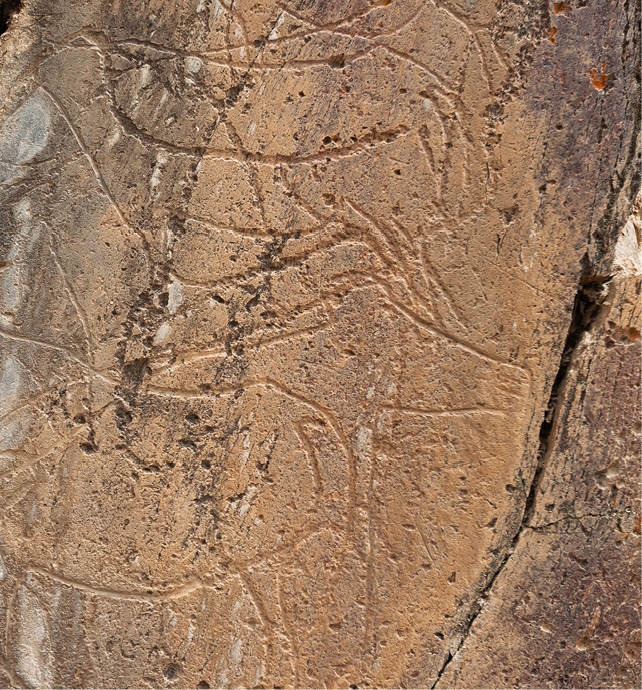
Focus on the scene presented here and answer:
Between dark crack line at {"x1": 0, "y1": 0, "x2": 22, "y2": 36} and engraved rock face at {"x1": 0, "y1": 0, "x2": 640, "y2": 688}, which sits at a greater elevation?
dark crack line at {"x1": 0, "y1": 0, "x2": 22, "y2": 36}

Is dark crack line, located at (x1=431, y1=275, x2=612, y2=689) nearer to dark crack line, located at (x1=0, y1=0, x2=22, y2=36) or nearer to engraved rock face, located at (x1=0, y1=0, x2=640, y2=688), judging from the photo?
engraved rock face, located at (x1=0, y1=0, x2=640, y2=688)

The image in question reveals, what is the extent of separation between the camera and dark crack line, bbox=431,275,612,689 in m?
1.83

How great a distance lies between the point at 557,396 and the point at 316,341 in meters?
0.83

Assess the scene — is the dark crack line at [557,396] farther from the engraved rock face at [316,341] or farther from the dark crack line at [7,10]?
the dark crack line at [7,10]

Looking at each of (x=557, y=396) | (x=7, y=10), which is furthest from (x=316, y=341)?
(x=7, y=10)

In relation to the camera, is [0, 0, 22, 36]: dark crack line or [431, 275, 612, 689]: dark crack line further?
[0, 0, 22, 36]: dark crack line

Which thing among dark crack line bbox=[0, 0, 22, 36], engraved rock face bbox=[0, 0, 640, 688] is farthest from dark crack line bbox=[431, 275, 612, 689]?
dark crack line bbox=[0, 0, 22, 36]

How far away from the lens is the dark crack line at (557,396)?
1831mm

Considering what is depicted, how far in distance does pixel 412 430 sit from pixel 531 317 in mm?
549

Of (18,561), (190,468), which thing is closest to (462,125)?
(190,468)

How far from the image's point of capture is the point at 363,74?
6.21ft

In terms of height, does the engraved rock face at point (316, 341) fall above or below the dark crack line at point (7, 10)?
below

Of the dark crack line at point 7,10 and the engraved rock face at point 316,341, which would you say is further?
the dark crack line at point 7,10

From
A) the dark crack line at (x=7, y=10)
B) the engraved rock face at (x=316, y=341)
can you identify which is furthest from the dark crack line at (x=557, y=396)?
the dark crack line at (x=7, y=10)
